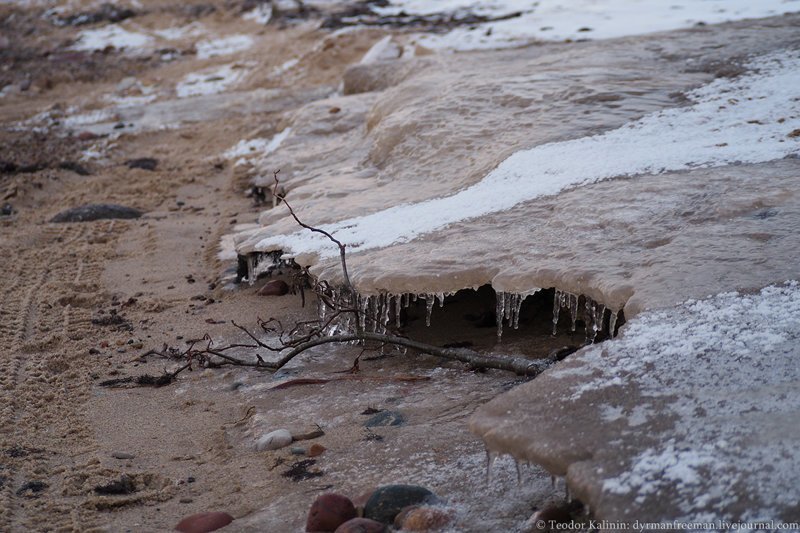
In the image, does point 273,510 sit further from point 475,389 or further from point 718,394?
point 718,394

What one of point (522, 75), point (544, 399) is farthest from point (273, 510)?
point (522, 75)

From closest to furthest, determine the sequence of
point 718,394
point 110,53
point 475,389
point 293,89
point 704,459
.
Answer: point 704,459, point 718,394, point 475,389, point 293,89, point 110,53

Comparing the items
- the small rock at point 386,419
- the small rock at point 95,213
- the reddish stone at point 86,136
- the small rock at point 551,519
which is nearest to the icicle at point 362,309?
the small rock at point 386,419

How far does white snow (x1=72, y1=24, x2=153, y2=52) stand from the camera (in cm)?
1225

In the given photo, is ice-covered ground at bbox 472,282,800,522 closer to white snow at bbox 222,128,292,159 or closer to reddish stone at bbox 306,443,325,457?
reddish stone at bbox 306,443,325,457

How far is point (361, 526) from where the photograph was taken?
6.86ft

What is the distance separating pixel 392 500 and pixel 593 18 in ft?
20.8

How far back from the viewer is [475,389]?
9.40 feet

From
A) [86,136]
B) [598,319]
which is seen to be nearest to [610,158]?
[598,319]

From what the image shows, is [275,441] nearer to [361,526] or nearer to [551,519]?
[361,526]

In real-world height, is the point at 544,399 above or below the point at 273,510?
above

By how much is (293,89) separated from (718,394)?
7.31 m

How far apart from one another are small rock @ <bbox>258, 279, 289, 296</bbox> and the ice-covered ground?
222 cm

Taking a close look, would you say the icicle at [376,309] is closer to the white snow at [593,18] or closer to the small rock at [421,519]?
the small rock at [421,519]
